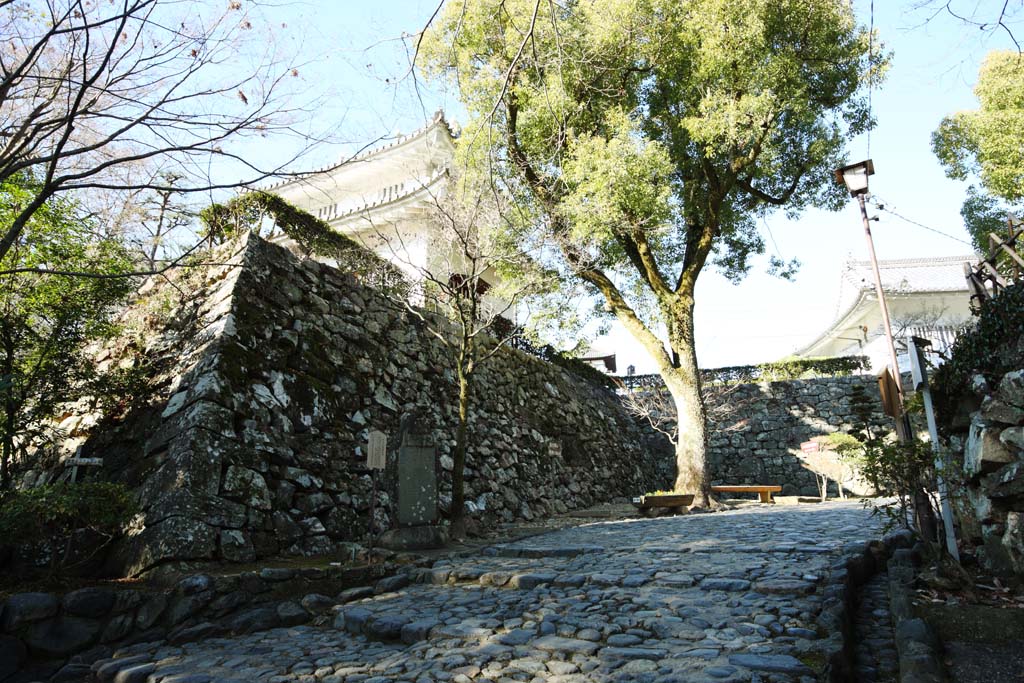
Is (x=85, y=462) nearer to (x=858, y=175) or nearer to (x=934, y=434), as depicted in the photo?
(x=934, y=434)

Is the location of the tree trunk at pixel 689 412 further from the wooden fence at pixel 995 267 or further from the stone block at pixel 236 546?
the stone block at pixel 236 546

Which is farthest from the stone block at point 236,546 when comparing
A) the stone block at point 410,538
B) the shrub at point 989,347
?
the shrub at point 989,347

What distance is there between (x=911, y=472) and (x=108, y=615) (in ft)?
21.4

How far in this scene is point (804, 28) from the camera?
10578 millimetres

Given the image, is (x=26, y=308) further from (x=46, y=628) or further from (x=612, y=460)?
(x=612, y=460)

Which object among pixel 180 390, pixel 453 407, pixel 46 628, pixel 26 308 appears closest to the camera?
pixel 46 628

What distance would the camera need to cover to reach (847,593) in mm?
4090

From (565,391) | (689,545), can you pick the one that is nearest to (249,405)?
(689,545)

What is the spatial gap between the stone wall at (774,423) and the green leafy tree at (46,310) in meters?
15.3

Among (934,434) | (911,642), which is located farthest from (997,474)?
(911,642)

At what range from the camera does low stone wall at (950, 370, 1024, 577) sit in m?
3.84

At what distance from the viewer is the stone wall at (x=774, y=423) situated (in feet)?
54.8

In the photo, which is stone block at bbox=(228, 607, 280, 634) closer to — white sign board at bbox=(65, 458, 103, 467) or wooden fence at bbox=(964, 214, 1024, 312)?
white sign board at bbox=(65, 458, 103, 467)

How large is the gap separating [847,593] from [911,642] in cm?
115
